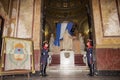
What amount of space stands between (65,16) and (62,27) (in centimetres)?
275

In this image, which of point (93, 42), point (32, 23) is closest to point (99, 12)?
point (93, 42)

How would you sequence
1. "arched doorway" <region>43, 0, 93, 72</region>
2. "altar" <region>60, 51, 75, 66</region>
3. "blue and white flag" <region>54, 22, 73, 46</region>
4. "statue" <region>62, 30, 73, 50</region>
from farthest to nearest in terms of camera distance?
"arched doorway" <region>43, 0, 93, 72</region> < "blue and white flag" <region>54, 22, 73, 46</region> < "statue" <region>62, 30, 73, 50</region> < "altar" <region>60, 51, 75, 66</region>

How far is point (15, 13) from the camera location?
6.70 metres

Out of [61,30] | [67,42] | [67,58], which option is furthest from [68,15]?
[67,58]

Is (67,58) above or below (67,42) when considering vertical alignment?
below

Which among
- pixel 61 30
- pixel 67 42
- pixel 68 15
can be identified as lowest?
pixel 67 42

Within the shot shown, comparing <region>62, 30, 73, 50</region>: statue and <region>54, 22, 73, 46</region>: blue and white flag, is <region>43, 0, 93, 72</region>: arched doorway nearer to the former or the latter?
<region>54, 22, 73, 46</region>: blue and white flag

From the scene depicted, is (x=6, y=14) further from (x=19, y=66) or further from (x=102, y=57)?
(x=102, y=57)

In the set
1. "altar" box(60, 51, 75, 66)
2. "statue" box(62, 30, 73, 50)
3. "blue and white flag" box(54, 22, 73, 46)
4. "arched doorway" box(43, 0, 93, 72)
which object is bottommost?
"altar" box(60, 51, 75, 66)

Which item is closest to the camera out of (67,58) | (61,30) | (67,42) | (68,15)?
(67,58)

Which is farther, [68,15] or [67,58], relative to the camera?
[68,15]

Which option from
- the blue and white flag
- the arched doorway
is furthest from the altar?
the arched doorway

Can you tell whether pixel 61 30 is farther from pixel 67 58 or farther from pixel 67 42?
pixel 67 58

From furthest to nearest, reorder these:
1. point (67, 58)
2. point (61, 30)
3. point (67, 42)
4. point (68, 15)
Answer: point (68, 15)
point (61, 30)
point (67, 42)
point (67, 58)
